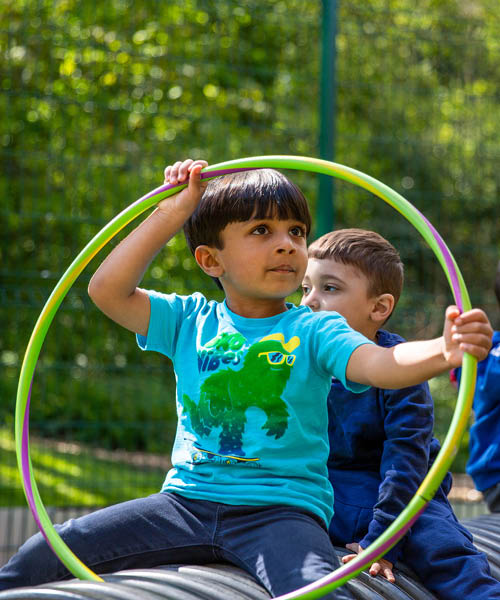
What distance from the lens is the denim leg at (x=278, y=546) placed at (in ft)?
8.77

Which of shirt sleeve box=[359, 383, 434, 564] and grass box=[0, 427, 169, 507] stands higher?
shirt sleeve box=[359, 383, 434, 564]

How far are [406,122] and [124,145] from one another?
7.90 feet

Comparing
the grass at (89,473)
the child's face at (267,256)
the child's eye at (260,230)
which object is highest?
the child's eye at (260,230)

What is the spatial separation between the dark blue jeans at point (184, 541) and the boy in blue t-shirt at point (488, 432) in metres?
2.24

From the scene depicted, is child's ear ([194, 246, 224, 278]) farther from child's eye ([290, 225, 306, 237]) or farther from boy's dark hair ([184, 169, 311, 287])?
child's eye ([290, 225, 306, 237])

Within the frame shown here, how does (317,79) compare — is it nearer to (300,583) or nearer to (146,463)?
(146,463)

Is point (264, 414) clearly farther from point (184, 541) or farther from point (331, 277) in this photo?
point (331, 277)

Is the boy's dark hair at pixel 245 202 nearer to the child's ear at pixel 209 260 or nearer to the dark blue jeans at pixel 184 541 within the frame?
the child's ear at pixel 209 260

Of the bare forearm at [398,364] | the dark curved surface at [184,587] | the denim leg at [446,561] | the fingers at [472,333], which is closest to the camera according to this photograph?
the fingers at [472,333]

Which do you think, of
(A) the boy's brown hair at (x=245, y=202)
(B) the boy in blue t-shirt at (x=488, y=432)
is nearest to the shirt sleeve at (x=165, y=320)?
(A) the boy's brown hair at (x=245, y=202)

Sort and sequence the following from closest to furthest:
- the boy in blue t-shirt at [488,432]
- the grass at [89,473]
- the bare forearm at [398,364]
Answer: the bare forearm at [398,364]
the boy in blue t-shirt at [488,432]
the grass at [89,473]

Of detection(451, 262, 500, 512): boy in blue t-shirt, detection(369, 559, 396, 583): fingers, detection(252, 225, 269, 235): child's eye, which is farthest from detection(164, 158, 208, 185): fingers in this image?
detection(451, 262, 500, 512): boy in blue t-shirt

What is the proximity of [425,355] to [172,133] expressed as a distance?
16.1ft

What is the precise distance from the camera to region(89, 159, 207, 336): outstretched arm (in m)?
3.07
